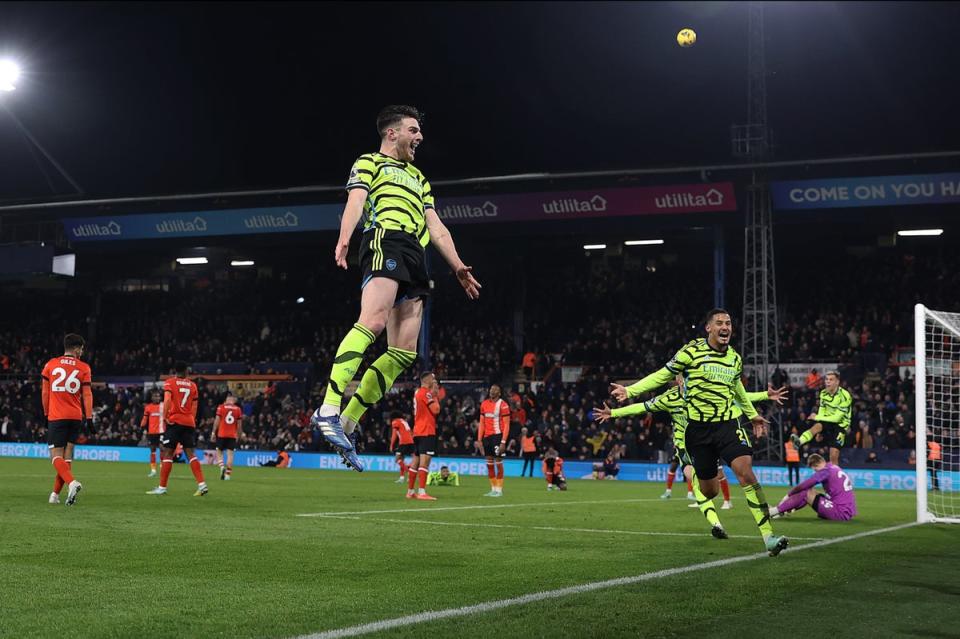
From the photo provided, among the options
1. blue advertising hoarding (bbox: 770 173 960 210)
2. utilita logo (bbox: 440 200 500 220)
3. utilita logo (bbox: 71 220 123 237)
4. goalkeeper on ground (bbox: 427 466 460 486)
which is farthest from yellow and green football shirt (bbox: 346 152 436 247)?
utilita logo (bbox: 71 220 123 237)

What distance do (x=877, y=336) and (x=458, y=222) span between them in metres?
15.3

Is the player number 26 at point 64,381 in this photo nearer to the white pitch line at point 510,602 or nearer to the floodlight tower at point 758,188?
the white pitch line at point 510,602

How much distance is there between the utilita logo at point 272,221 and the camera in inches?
1587

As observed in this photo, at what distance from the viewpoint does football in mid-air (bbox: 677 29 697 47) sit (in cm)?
3073

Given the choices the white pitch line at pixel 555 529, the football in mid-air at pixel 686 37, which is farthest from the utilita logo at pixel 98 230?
the white pitch line at pixel 555 529

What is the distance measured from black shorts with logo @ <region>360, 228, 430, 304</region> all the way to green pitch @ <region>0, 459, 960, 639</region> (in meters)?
1.85

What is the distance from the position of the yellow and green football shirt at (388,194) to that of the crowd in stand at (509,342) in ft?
81.6

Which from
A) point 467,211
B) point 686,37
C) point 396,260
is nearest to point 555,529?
point 396,260

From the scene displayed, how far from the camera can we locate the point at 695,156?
39000 mm

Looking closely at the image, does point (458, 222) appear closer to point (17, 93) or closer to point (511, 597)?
point (17, 93)

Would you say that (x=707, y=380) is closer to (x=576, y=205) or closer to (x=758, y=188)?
(x=758, y=188)

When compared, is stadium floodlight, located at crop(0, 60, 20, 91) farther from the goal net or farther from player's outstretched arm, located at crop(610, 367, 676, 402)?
player's outstretched arm, located at crop(610, 367, 676, 402)

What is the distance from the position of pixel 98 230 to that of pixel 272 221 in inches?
297

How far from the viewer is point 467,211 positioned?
38406mm
